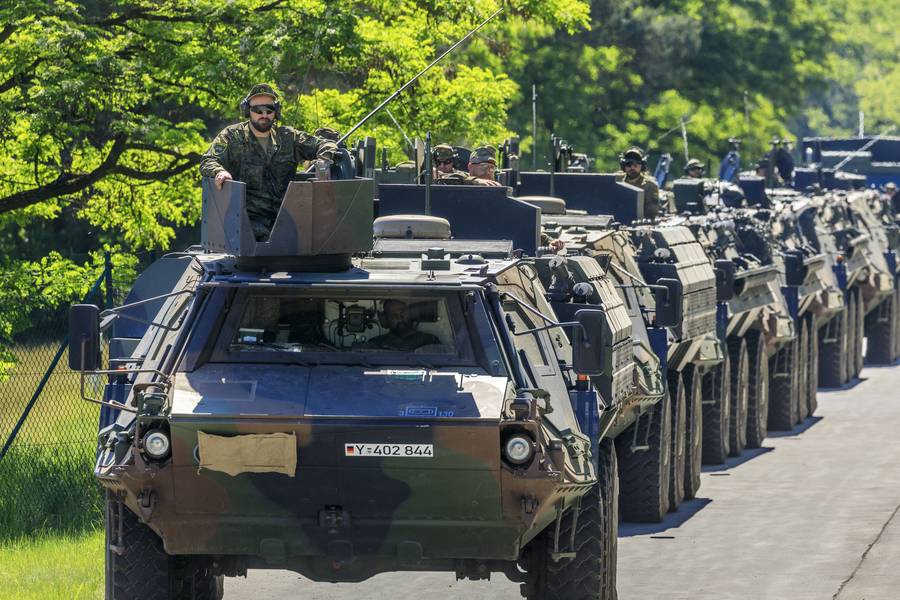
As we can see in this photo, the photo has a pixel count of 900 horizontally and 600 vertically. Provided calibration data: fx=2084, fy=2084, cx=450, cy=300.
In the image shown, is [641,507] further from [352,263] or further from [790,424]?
[790,424]

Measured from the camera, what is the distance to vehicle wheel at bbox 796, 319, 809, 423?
22.0m

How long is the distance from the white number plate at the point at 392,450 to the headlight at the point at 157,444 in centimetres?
83

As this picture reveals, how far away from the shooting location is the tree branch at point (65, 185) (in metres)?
18.0

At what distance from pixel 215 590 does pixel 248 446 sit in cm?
216

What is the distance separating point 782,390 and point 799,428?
583 mm

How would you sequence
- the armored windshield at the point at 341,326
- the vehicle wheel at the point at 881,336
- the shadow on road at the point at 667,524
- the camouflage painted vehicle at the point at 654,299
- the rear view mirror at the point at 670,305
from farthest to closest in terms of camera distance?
1. the vehicle wheel at the point at 881,336
2. the shadow on road at the point at 667,524
3. the camouflage painted vehicle at the point at 654,299
4. the rear view mirror at the point at 670,305
5. the armored windshield at the point at 341,326

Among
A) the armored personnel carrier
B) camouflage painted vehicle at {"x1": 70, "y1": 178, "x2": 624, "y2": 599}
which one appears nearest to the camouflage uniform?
the armored personnel carrier

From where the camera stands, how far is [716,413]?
1828cm

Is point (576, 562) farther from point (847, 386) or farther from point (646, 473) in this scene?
point (847, 386)

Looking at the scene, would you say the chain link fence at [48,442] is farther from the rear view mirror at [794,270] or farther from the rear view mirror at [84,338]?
the rear view mirror at [794,270]

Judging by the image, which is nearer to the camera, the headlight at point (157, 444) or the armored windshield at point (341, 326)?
the headlight at point (157, 444)

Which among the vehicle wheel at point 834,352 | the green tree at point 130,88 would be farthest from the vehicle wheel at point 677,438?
the vehicle wheel at point 834,352

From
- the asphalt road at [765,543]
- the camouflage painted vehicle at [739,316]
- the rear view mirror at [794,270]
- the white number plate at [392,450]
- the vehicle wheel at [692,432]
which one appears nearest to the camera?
the white number plate at [392,450]

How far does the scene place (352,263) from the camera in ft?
35.8
